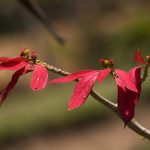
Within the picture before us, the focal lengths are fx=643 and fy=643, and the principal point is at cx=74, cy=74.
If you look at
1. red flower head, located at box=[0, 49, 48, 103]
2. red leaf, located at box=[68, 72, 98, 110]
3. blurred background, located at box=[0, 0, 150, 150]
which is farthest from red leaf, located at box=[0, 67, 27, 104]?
blurred background, located at box=[0, 0, 150, 150]

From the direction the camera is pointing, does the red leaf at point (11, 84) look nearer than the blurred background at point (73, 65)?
Yes

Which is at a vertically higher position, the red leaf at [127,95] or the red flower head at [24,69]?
the red flower head at [24,69]

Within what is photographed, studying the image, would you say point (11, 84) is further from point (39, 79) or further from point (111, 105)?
point (111, 105)

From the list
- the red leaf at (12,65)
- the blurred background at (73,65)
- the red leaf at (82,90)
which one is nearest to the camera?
the red leaf at (82,90)

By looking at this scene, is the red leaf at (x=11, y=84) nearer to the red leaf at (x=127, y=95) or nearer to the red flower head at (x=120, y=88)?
the red flower head at (x=120, y=88)

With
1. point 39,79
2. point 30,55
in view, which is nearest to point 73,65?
point 30,55

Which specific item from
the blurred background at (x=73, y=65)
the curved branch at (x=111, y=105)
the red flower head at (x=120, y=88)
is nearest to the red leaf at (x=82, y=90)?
the red flower head at (x=120, y=88)

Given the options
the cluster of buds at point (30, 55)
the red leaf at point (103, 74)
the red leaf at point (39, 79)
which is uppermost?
the cluster of buds at point (30, 55)
